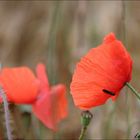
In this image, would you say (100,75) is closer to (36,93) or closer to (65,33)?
(36,93)

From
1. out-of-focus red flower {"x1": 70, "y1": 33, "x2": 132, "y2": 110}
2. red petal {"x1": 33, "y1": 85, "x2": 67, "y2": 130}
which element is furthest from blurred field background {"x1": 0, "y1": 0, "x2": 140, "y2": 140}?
out-of-focus red flower {"x1": 70, "y1": 33, "x2": 132, "y2": 110}

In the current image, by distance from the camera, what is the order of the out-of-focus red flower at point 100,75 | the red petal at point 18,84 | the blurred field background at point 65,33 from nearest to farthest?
the out-of-focus red flower at point 100,75, the red petal at point 18,84, the blurred field background at point 65,33

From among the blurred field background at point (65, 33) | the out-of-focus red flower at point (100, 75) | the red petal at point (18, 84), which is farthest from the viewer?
the blurred field background at point (65, 33)

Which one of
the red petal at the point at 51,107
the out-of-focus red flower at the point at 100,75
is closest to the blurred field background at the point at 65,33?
the red petal at the point at 51,107

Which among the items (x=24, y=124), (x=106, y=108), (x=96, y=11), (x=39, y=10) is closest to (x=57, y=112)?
(x=24, y=124)

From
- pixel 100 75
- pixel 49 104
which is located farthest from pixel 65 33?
pixel 100 75

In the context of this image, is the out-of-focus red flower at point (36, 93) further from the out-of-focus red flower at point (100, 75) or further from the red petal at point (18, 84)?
the out-of-focus red flower at point (100, 75)

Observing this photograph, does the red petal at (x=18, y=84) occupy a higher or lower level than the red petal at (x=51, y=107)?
higher

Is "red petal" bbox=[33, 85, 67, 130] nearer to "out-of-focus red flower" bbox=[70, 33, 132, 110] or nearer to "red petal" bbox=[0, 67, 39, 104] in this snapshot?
"red petal" bbox=[0, 67, 39, 104]
